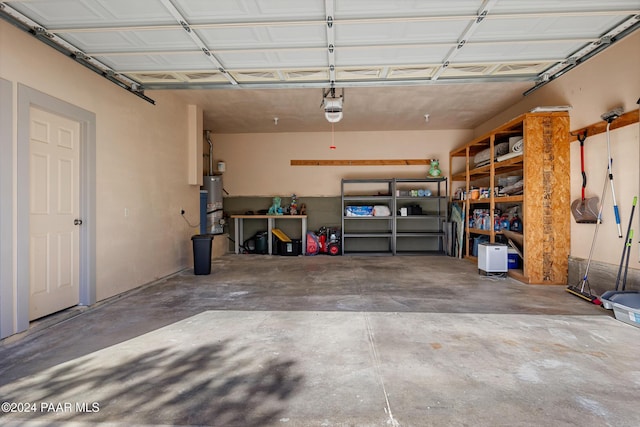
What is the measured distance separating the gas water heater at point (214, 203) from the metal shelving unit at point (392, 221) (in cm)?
310

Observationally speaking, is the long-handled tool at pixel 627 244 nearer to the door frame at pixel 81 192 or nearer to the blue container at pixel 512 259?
the blue container at pixel 512 259

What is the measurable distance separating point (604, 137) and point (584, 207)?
94cm

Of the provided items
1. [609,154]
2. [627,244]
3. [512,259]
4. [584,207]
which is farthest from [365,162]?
[627,244]

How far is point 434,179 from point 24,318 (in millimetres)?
7794

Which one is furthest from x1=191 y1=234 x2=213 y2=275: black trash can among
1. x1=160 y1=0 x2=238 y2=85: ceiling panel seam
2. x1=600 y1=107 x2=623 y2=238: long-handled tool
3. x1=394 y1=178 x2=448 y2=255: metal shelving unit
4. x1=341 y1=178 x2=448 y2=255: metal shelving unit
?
x1=600 y1=107 x2=623 y2=238: long-handled tool

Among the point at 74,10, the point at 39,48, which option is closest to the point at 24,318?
the point at 39,48

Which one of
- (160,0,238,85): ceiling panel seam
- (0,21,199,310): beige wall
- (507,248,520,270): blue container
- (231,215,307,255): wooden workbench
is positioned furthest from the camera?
(231,215,307,255): wooden workbench

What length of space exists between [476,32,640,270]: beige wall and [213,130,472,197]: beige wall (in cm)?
367

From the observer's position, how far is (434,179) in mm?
7941

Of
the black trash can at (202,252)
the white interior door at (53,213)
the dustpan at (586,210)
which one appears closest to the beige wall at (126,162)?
→ the white interior door at (53,213)

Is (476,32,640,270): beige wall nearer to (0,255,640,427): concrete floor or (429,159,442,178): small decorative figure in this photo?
(0,255,640,427): concrete floor

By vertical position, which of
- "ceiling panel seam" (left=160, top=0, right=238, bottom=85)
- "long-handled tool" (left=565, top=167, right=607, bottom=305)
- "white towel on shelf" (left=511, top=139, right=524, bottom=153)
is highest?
"ceiling panel seam" (left=160, top=0, right=238, bottom=85)

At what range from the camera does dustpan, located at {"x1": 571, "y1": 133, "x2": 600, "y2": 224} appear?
13.8 feet

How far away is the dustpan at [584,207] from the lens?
420 centimetres
